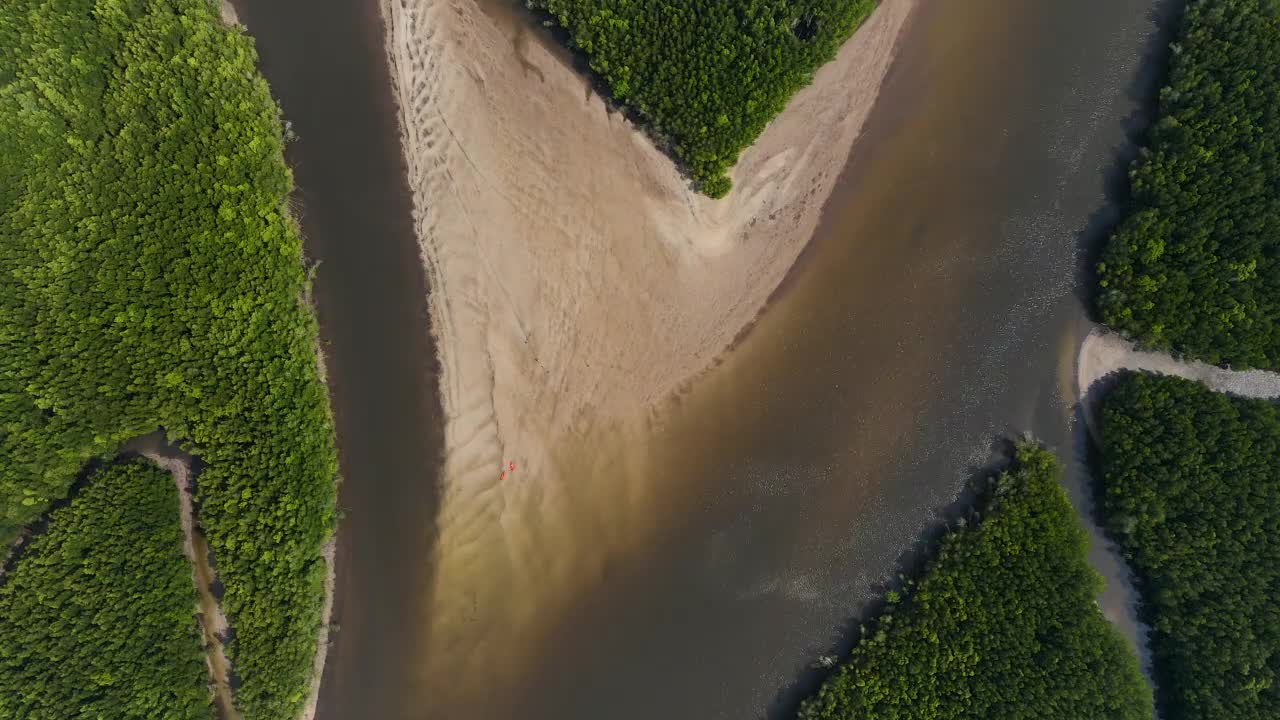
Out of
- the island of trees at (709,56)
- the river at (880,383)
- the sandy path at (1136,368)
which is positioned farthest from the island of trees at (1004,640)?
the island of trees at (709,56)

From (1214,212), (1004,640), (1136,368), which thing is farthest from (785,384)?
(1214,212)

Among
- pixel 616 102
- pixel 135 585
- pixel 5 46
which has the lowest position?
pixel 135 585

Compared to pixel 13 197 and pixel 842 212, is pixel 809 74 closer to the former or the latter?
pixel 842 212

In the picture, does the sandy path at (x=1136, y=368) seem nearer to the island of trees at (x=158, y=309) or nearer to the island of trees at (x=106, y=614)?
the island of trees at (x=158, y=309)

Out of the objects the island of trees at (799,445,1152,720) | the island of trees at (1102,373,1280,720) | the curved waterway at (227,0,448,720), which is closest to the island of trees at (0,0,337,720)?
the curved waterway at (227,0,448,720)

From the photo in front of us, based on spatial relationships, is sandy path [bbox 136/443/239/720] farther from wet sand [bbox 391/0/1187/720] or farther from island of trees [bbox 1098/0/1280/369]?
island of trees [bbox 1098/0/1280/369]

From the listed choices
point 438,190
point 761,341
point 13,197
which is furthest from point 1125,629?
point 13,197
